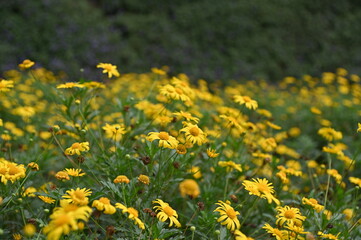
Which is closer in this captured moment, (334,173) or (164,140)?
(164,140)

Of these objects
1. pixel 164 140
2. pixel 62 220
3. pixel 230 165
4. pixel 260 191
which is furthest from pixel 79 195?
pixel 230 165

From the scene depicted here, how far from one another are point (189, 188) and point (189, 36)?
6577 millimetres

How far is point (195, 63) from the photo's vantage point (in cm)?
801

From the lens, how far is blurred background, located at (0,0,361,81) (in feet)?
22.3

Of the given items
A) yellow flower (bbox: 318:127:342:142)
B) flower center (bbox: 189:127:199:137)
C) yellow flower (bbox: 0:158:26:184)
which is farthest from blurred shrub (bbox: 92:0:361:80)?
yellow flower (bbox: 0:158:26:184)

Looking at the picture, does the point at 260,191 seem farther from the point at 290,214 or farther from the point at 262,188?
the point at 290,214

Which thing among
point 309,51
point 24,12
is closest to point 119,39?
point 24,12

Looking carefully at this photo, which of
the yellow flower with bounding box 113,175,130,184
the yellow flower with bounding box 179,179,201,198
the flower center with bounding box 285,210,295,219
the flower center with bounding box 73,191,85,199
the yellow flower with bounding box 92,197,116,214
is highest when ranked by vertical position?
the yellow flower with bounding box 92,197,116,214

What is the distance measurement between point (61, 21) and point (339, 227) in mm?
6342

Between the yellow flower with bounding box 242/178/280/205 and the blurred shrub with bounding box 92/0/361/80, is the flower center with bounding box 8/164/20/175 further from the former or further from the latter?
the blurred shrub with bounding box 92/0/361/80

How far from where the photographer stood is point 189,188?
2205 mm

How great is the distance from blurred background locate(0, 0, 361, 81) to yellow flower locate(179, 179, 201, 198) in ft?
15.6

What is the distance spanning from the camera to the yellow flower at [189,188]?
2100 millimetres

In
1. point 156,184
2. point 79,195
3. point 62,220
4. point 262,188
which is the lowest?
point 156,184
